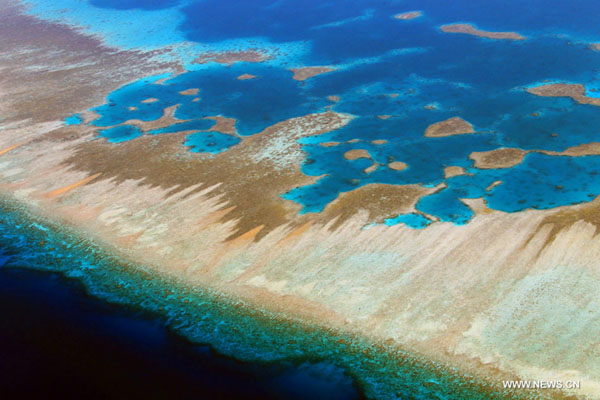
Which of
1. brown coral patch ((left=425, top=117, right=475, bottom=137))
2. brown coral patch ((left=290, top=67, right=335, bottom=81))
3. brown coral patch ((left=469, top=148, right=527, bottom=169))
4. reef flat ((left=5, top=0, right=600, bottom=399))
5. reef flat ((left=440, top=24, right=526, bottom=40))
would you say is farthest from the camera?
reef flat ((left=440, top=24, right=526, bottom=40))

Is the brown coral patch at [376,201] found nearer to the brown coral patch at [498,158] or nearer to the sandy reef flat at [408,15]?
the brown coral patch at [498,158]

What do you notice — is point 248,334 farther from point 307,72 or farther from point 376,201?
point 307,72

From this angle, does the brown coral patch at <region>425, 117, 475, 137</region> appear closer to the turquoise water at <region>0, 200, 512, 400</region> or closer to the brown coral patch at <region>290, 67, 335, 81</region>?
the brown coral patch at <region>290, 67, 335, 81</region>

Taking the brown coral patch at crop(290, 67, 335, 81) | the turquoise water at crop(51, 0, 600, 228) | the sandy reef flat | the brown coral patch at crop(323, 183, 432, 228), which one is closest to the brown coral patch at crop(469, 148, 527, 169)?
the turquoise water at crop(51, 0, 600, 228)

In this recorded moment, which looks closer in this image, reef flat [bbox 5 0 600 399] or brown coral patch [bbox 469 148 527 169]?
reef flat [bbox 5 0 600 399]

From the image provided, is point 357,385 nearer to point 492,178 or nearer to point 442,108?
point 492,178

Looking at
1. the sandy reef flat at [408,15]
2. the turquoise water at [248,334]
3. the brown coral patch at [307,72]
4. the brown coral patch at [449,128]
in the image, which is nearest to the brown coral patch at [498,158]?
the brown coral patch at [449,128]
